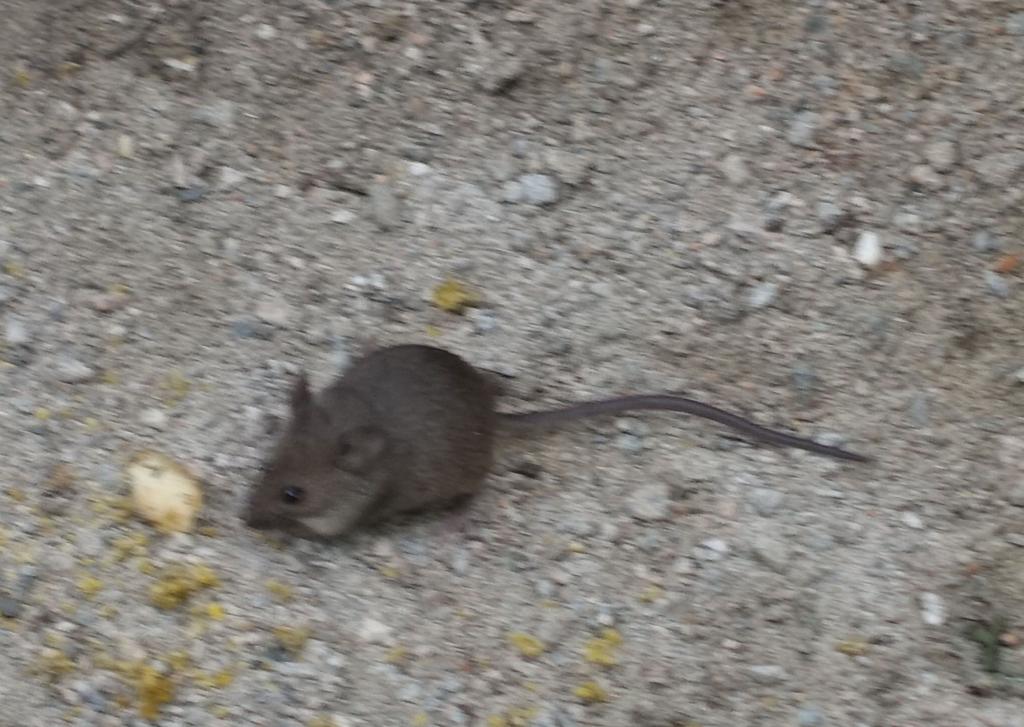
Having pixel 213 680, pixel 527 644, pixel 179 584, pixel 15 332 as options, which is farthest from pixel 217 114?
pixel 527 644

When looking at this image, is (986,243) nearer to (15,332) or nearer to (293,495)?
(293,495)

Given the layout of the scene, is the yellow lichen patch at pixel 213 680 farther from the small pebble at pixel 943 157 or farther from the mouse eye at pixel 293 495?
the small pebble at pixel 943 157

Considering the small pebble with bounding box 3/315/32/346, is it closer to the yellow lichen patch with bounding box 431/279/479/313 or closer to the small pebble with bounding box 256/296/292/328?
the small pebble with bounding box 256/296/292/328

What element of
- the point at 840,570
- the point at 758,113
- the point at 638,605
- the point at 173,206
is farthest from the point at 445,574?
the point at 758,113

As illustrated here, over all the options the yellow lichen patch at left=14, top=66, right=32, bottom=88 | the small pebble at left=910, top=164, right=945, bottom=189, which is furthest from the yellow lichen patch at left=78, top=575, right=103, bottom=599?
the small pebble at left=910, top=164, right=945, bottom=189

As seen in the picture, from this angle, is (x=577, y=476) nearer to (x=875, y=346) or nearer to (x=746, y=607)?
(x=746, y=607)

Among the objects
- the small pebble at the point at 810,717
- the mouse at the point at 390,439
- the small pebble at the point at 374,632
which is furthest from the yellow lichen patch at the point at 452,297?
the small pebble at the point at 810,717
